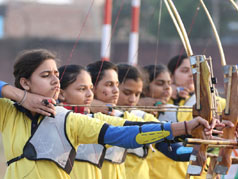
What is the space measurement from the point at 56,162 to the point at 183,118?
2822 mm

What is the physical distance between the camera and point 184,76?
703 centimetres

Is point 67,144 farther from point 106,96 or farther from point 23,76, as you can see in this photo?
point 106,96

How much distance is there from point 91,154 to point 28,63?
0.84 meters

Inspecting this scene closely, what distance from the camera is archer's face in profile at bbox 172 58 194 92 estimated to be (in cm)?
695

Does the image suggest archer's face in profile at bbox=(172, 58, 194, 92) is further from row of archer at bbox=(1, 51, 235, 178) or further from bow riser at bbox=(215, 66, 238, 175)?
bow riser at bbox=(215, 66, 238, 175)

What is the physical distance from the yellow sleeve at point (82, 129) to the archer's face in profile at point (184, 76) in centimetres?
342

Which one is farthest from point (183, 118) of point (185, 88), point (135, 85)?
point (135, 85)

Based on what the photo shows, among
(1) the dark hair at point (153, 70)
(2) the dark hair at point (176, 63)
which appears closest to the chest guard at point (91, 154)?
(1) the dark hair at point (153, 70)

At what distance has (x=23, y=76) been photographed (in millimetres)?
3887

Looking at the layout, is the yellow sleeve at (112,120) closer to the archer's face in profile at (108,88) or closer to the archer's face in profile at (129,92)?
the archer's face in profile at (108,88)

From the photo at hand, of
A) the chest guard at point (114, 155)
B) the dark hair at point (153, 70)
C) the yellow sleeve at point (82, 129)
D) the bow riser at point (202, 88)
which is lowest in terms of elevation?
the chest guard at point (114, 155)

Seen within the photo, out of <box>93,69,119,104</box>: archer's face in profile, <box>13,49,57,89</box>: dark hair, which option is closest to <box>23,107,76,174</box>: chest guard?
<box>13,49,57,89</box>: dark hair

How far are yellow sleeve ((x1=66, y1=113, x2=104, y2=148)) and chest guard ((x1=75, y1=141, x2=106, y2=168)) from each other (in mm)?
644

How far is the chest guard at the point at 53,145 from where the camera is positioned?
142 inches
